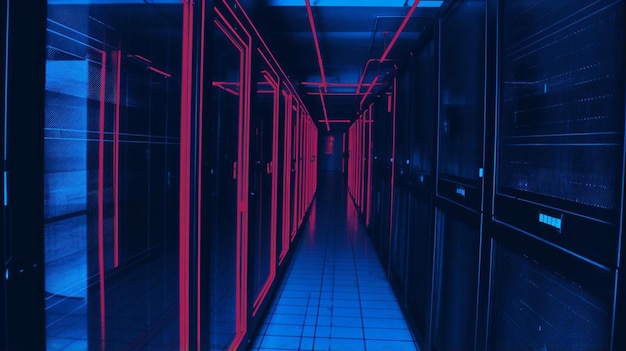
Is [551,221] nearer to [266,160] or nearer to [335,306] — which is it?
[335,306]

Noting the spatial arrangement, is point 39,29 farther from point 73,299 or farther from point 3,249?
point 73,299

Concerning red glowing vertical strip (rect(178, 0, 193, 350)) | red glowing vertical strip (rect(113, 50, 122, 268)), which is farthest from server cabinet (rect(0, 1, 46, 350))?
red glowing vertical strip (rect(113, 50, 122, 268))

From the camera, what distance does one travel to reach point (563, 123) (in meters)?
1.16

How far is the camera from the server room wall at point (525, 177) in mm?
964

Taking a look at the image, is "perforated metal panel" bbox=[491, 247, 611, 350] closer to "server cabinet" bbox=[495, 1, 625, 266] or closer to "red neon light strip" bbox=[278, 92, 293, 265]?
"server cabinet" bbox=[495, 1, 625, 266]

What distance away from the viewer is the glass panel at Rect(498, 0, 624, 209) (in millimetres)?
953

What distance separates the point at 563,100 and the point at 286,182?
432cm

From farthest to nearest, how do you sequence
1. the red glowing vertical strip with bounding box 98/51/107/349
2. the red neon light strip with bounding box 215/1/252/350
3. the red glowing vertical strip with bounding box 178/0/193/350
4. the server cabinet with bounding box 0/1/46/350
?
the red neon light strip with bounding box 215/1/252/350 → the red glowing vertical strip with bounding box 98/51/107/349 → the red glowing vertical strip with bounding box 178/0/193/350 → the server cabinet with bounding box 0/1/46/350

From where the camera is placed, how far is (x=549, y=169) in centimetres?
123

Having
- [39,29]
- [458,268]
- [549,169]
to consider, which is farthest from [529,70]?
[39,29]

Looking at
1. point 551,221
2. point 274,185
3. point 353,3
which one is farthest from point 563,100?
point 353,3

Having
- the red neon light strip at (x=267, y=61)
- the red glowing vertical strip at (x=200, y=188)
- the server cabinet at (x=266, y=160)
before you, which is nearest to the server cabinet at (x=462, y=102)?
the red glowing vertical strip at (x=200, y=188)

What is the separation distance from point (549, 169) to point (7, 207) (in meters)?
1.43

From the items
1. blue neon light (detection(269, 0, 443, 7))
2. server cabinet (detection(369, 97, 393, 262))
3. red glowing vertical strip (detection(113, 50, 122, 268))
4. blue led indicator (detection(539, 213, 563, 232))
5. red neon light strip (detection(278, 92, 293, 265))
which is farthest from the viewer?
red neon light strip (detection(278, 92, 293, 265))
